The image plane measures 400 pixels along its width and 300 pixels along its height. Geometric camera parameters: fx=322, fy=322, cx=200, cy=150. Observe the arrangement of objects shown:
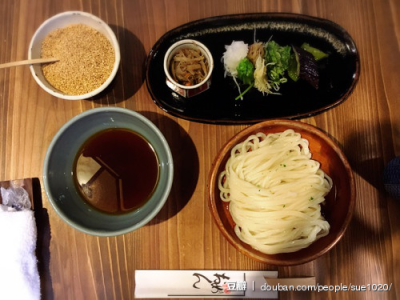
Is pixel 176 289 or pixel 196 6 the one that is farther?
pixel 196 6

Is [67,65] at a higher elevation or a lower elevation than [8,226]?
higher

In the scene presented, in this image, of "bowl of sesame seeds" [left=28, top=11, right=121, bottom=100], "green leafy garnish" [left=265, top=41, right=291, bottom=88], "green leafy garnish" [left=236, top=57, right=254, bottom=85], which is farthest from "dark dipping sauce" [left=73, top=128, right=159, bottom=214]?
"green leafy garnish" [left=265, top=41, right=291, bottom=88]

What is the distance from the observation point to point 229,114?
5.74ft

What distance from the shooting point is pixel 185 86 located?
167 centimetres

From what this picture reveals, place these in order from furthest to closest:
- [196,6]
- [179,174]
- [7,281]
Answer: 1. [196,6]
2. [179,174]
3. [7,281]

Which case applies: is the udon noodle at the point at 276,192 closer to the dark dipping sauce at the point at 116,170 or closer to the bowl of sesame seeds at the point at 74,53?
the dark dipping sauce at the point at 116,170

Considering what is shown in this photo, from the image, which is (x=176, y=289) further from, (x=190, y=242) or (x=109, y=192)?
(x=109, y=192)

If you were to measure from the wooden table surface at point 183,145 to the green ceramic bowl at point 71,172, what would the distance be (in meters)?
0.20

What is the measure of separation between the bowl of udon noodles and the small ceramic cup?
36 cm

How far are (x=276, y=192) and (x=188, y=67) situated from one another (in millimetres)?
792

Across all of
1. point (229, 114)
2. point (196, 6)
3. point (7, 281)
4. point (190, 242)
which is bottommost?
point (7, 281)

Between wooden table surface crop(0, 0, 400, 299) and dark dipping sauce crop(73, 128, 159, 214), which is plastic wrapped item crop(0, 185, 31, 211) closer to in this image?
wooden table surface crop(0, 0, 400, 299)

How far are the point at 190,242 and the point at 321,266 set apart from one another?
0.68 m

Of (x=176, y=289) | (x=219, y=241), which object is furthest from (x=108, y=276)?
(x=219, y=241)
